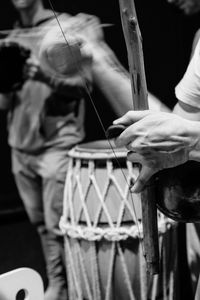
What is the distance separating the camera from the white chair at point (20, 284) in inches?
37.9

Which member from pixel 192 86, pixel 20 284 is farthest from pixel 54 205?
pixel 192 86

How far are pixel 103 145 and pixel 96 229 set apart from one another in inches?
10.1

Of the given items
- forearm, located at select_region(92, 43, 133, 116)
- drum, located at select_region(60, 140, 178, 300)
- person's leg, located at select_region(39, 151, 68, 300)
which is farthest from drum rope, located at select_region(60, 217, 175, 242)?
person's leg, located at select_region(39, 151, 68, 300)

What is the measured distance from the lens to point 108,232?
1.45 metres

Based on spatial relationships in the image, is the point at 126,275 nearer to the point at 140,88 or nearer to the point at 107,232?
the point at 107,232

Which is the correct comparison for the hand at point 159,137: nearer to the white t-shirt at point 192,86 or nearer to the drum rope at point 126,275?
the white t-shirt at point 192,86

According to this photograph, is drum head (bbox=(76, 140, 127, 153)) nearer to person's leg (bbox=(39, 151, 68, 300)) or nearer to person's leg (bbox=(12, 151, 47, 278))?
Result: person's leg (bbox=(39, 151, 68, 300))

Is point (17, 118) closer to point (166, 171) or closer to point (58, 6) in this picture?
point (58, 6)

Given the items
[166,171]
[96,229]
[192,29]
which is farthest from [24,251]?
[166,171]

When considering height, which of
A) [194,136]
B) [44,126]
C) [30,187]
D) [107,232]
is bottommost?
[30,187]

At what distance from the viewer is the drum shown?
57.3 inches

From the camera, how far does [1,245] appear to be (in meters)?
2.61

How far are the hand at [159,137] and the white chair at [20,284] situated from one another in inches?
15.3

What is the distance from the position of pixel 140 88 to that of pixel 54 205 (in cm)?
147
